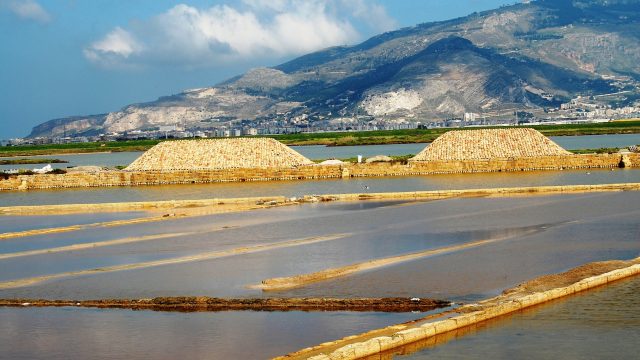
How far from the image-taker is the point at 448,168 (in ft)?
152

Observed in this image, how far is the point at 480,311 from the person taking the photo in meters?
12.8

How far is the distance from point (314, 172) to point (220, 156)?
5.65m

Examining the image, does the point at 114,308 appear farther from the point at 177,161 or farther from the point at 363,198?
the point at 177,161

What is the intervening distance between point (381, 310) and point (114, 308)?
4.23m

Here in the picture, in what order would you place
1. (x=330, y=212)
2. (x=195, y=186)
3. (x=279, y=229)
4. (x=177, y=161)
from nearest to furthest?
(x=279, y=229)
(x=330, y=212)
(x=195, y=186)
(x=177, y=161)

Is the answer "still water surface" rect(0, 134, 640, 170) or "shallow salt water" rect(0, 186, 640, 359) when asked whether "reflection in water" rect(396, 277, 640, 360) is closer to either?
"shallow salt water" rect(0, 186, 640, 359)

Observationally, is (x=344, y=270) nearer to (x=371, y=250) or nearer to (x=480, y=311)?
(x=371, y=250)

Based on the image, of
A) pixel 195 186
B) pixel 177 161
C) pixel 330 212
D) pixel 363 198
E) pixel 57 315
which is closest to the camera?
pixel 57 315

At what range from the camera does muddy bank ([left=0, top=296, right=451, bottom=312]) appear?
1389 centimetres

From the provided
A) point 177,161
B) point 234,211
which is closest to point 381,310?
point 234,211

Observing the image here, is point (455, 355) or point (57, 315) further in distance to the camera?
point (57, 315)

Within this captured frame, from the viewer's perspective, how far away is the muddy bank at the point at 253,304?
13.9 metres

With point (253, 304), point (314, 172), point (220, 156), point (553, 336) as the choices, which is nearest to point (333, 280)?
point (253, 304)

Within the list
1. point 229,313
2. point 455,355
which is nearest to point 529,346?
point 455,355
